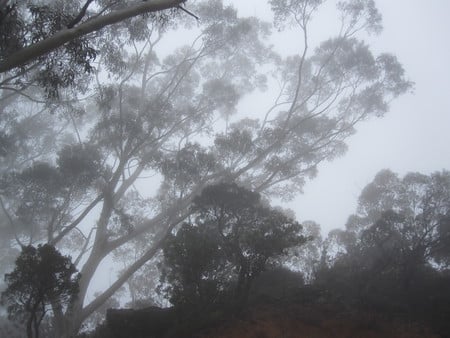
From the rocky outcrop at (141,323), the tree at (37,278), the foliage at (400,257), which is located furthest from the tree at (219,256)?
the foliage at (400,257)

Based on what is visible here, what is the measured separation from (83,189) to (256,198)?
→ 8.34 metres

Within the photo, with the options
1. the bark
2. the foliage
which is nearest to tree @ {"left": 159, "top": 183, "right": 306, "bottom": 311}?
the foliage

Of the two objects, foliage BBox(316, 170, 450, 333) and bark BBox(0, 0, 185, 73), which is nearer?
bark BBox(0, 0, 185, 73)

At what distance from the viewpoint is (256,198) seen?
13.7m

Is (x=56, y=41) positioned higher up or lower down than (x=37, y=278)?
higher up

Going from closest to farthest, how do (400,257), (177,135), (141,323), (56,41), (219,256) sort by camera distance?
(56,41) < (141,323) < (219,256) < (400,257) < (177,135)

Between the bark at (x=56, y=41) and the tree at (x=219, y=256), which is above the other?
the bark at (x=56, y=41)

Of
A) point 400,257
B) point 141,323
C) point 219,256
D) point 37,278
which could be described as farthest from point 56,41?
point 400,257

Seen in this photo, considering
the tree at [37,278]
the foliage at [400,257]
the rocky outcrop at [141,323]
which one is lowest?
the rocky outcrop at [141,323]

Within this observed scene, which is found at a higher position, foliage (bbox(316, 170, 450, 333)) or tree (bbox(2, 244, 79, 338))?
foliage (bbox(316, 170, 450, 333))

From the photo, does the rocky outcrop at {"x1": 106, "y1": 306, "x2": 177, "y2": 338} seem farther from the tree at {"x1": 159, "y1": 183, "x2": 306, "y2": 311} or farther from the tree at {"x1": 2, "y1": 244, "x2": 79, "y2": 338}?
the tree at {"x1": 2, "y1": 244, "x2": 79, "y2": 338}

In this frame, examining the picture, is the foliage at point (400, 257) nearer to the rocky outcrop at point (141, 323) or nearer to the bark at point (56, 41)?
the rocky outcrop at point (141, 323)

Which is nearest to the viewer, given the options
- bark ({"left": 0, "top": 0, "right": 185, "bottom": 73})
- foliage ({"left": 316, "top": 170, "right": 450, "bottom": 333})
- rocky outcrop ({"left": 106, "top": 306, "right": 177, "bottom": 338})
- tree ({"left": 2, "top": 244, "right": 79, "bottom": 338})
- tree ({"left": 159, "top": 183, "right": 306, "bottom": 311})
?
bark ({"left": 0, "top": 0, "right": 185, "bottom": 73})

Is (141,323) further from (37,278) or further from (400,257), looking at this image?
(400,257)
